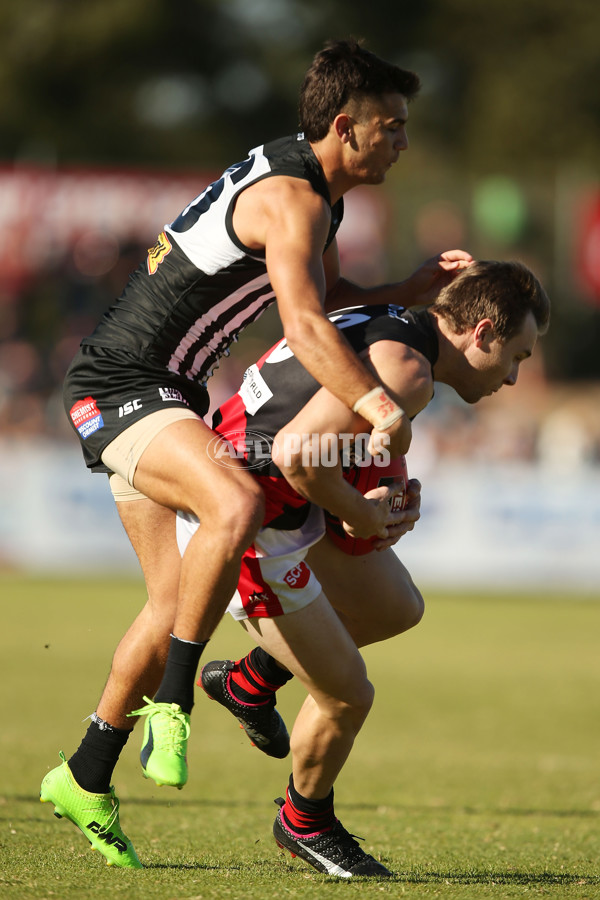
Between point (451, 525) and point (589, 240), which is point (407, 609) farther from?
point (589, 240)

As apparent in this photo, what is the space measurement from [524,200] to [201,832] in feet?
85.6

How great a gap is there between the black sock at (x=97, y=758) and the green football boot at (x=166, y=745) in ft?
1.59

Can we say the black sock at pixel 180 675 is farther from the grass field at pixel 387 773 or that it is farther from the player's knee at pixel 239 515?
the grass field at pixel 387 773

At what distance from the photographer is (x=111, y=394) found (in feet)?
14.3

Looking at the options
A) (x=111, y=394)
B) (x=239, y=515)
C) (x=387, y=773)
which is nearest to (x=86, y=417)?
(x=111, y=394)

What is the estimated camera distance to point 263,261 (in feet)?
14.0

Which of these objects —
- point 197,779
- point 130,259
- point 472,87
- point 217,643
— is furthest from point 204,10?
point 197,779

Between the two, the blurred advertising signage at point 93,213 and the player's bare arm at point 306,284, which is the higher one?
the player's bare arm at point 306,284

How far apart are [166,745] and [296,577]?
0.70 metres

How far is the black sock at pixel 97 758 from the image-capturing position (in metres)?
4.49

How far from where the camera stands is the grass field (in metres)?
4.35

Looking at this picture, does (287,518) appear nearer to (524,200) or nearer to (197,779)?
(197,779)

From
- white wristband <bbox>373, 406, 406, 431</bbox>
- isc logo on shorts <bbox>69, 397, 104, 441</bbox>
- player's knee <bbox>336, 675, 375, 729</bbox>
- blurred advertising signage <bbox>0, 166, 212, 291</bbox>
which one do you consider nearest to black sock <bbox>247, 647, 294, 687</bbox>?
player's knee <bbox>336, 675, 375, 729</bbox>

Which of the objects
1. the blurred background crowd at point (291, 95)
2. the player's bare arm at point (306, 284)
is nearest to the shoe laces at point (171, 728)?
the player's bare arm at point (306, 284)
